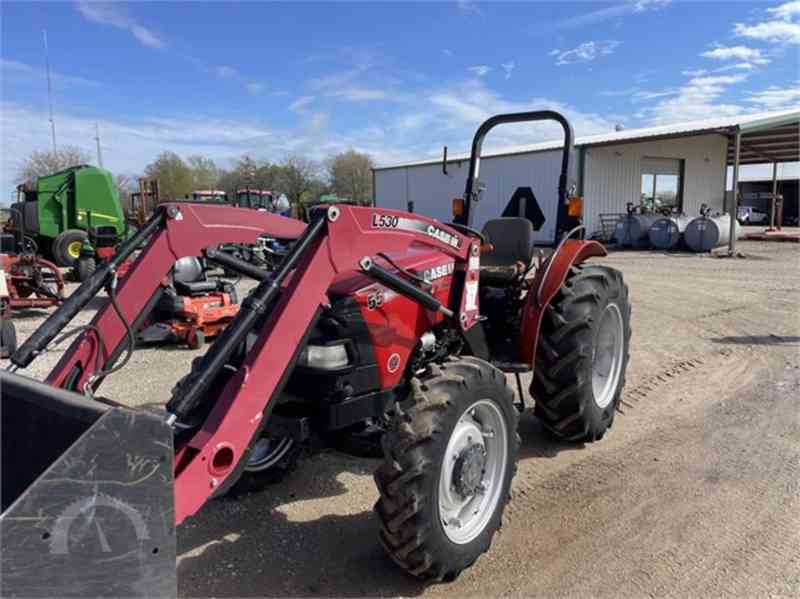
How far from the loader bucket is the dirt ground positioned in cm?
115

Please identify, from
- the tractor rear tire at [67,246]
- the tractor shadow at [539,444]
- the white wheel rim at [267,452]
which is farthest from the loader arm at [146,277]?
the tractor rear tire at [67,246]

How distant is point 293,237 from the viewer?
3127 mm

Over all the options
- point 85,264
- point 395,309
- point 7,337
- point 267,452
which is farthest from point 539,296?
point 85,264

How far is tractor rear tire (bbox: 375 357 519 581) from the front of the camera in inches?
95.7

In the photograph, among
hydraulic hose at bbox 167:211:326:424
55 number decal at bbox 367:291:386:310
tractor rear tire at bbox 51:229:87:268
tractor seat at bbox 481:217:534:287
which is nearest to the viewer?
hydraulic hose at bbox 167:211:326:424

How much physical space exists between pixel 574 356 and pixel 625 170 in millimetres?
21128

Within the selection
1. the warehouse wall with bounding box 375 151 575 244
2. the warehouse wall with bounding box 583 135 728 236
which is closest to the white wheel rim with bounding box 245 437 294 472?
the warehouse wall with bounding box 375 151 575 244

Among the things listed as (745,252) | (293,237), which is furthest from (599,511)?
(745,252)

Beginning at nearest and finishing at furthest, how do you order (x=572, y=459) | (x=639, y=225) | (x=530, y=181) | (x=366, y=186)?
(x=572, y=459) < (x=639, y=225) < (x=530, y=181) < (x=366, y=186)

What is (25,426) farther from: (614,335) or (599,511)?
(614,335)

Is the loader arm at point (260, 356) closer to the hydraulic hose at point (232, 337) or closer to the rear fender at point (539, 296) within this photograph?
the hydraulic hose at point (232, 337)

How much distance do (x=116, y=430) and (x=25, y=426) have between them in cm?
56

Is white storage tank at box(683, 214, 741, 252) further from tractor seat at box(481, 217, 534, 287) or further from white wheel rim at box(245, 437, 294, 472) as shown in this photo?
white wheel rim at box(245, 437, 294, 472)

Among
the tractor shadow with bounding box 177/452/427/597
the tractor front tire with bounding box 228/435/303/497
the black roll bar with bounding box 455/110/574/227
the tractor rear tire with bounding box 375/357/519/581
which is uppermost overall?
the black roll bar with bounding box 455/110/574/227
